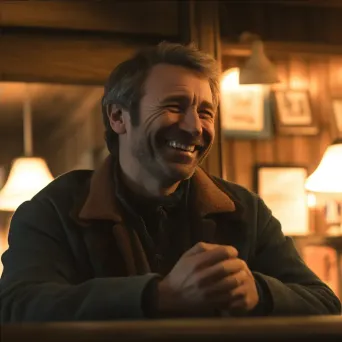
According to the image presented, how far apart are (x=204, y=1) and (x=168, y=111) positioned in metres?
1.48

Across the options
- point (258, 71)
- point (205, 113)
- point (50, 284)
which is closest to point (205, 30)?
point (258, 71)

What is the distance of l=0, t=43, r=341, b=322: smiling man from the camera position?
1.17 metres

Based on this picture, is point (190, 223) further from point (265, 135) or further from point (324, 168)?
point (265, 135)

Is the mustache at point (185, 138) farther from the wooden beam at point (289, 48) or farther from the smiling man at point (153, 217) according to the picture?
the wooden beam at point (289, 48)

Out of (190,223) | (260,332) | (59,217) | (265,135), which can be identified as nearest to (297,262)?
(190,223)

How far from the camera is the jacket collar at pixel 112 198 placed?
1.25m

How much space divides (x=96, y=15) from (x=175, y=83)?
4.51ft

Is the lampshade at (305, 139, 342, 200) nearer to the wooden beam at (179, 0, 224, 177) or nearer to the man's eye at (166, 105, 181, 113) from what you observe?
the wooden beam at (179, 0, 224, 177)

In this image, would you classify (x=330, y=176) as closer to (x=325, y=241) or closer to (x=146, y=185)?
(x=325, y=241)

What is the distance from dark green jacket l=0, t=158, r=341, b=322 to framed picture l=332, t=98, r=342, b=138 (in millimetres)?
2357

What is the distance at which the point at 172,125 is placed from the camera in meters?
1.28

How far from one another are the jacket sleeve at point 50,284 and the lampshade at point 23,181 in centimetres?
180

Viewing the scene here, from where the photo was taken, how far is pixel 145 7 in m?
2.63

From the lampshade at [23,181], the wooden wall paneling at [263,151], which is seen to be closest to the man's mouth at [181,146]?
the lampshade at [23,181]
